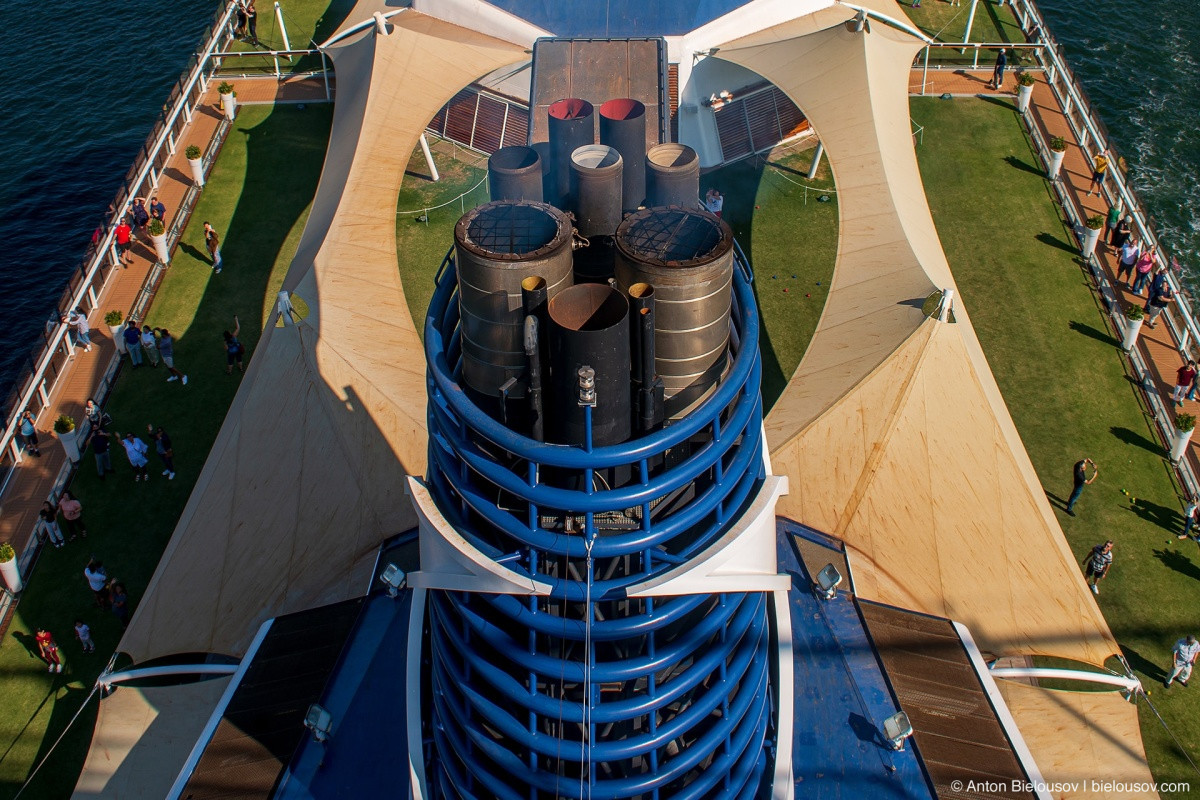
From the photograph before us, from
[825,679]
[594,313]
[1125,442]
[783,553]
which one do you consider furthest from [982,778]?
[1125,442]

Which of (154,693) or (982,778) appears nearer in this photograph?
(982,778)

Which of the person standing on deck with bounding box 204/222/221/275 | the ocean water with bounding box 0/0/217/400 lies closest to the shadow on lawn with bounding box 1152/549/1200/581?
the person standing on deck with bounding box 204/222/221/275

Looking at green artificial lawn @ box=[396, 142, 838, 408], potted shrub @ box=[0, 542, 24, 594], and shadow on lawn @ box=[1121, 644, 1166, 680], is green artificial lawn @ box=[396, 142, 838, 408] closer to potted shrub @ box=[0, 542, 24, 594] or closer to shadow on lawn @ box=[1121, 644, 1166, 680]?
shadow on lawn @ box=[1121, 644, 1166, 680]

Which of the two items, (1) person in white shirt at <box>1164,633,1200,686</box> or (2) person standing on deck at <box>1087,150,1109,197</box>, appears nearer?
(1) person in white shirt at <box>1164,633,1200,686</box>

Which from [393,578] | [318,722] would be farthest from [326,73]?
[318,722]

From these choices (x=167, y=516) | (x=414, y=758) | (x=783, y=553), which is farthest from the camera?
(x=167, y=516)

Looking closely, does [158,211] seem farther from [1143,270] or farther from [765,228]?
[1143,270]

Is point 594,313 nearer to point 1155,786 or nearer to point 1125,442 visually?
point 1155,786
